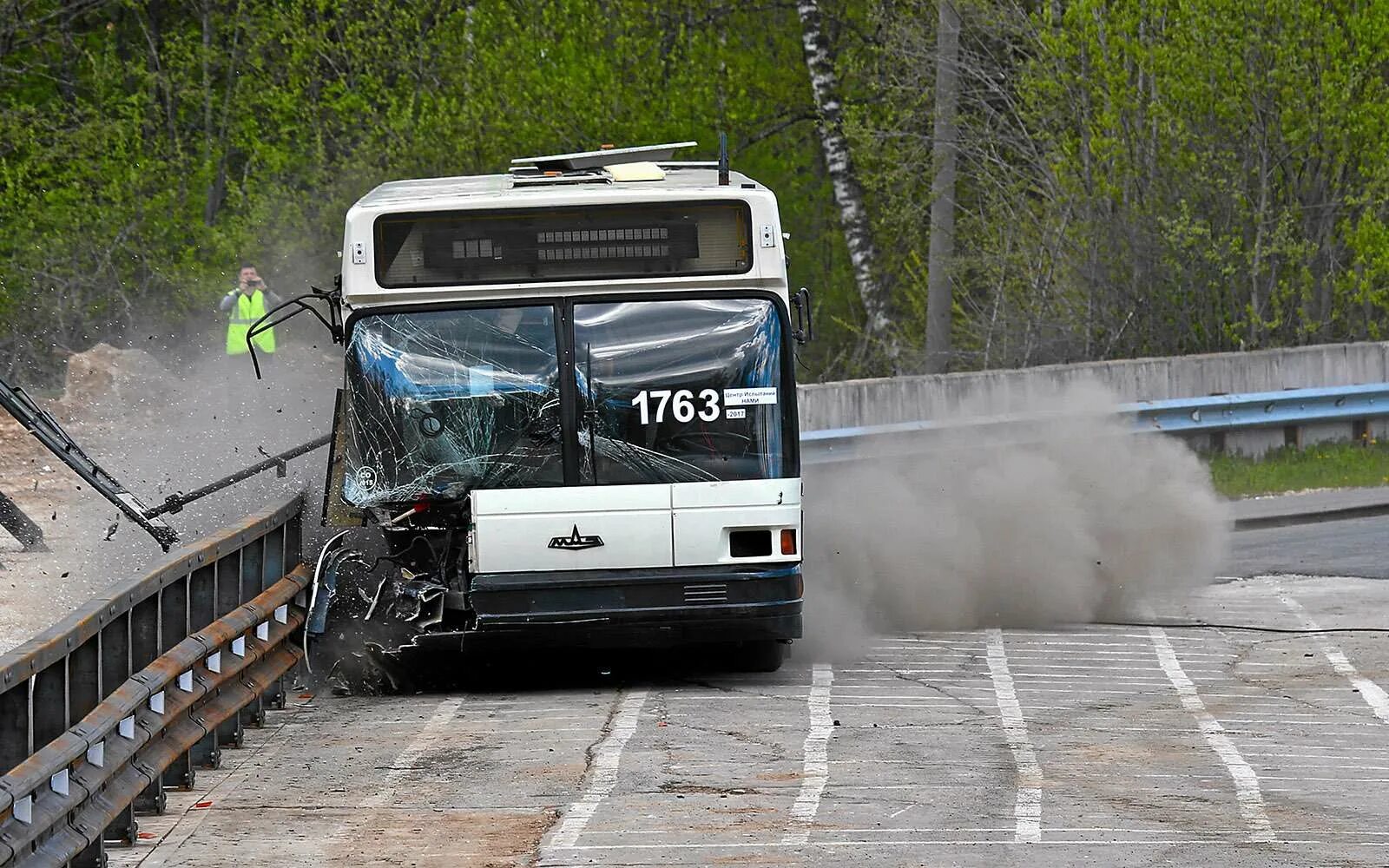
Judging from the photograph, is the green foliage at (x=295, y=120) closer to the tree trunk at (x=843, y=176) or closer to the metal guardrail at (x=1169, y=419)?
the tree trunk at (x=843, y=176)

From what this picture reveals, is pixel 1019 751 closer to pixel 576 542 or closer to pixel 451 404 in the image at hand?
pixel 576 542

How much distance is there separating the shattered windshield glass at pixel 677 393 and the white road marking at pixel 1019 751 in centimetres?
173

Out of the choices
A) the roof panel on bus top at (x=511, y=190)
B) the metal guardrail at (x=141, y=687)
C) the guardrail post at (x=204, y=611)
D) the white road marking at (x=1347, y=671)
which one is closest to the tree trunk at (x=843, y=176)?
the white road marking at (x=1347, y=671)

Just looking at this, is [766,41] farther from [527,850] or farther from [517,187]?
[527,850]

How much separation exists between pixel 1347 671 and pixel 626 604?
4.10 m

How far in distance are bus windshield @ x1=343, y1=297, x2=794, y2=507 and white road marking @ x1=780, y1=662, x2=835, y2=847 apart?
125 centimetres

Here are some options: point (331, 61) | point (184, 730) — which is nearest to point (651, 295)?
point (184, 730)

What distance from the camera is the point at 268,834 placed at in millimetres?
8523

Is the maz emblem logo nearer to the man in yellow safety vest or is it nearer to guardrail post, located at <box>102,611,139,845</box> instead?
guardrail post, located at <box>102,611,139,845</box>

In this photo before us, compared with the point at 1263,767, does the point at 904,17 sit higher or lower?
higher

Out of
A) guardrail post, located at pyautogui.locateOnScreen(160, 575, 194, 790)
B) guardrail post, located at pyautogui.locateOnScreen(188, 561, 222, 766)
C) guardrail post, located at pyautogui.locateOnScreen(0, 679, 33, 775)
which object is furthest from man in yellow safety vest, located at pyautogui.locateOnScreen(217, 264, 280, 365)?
guardrail post, located at pyautogui.locateOnScreen(0, 679, 33, 775)

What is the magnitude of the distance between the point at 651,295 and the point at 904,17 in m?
18.8

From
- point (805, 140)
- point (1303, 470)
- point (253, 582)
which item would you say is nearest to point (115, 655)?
point (253, 582)

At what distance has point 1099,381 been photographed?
20844mm
